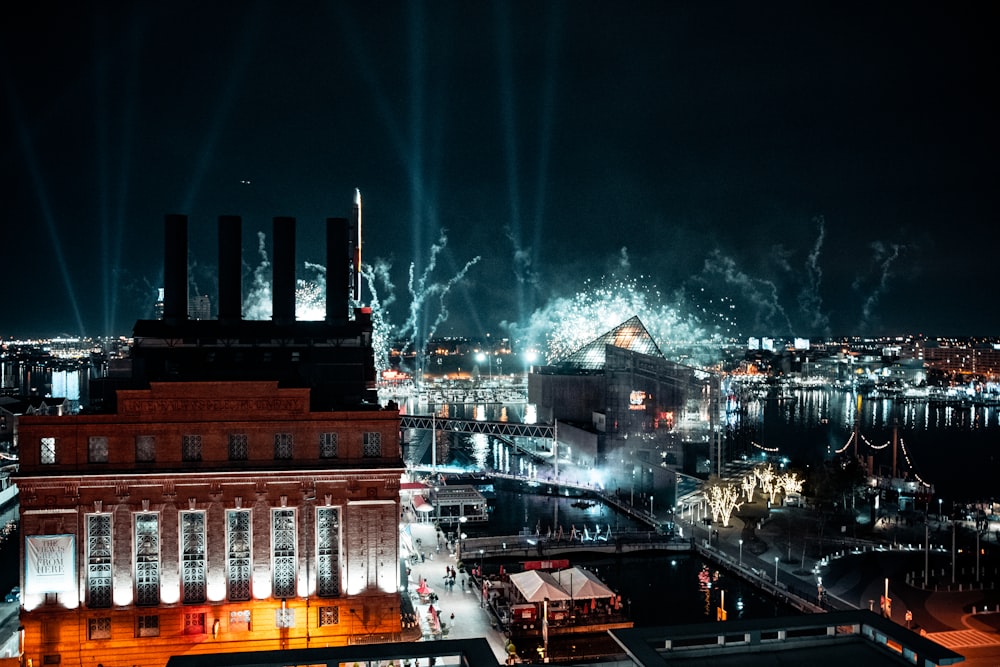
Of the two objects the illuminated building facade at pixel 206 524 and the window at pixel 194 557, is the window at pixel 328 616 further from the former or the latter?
the window at pixel 194 557

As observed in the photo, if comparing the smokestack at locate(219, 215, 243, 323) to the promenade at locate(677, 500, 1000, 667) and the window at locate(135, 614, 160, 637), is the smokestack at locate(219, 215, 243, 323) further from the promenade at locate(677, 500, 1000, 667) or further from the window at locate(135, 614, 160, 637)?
the promenade at locate(677, 500, 1000, 667)

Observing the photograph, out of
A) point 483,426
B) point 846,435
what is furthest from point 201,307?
point 846,435

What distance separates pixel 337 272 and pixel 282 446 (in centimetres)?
1734

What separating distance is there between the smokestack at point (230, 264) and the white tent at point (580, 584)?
77.7ft

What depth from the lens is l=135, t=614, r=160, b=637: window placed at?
33.6 meters

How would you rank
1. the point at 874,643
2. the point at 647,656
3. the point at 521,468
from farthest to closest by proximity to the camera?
the point at 521,468, the point at 874,643, the point at 647,656

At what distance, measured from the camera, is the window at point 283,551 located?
114 feet

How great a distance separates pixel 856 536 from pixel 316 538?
40.7 meters

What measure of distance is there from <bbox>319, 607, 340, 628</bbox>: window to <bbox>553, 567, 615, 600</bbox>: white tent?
11.9m

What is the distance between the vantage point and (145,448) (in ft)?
113

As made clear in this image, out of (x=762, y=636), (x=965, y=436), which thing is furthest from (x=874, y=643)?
(x=965, y=436)

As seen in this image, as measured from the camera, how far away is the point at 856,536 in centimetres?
5775

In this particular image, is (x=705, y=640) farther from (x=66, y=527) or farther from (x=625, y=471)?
(x=625, y=471)

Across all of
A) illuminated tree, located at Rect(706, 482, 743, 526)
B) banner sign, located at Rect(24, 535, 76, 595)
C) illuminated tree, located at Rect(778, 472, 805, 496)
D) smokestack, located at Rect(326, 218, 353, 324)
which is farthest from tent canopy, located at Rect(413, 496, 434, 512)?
banner sign, located at Rect(24, 535, 76, 595)
